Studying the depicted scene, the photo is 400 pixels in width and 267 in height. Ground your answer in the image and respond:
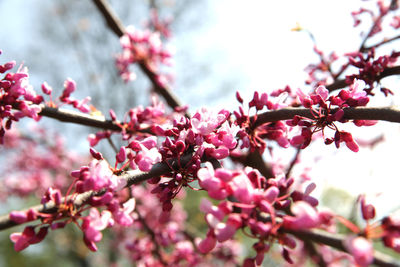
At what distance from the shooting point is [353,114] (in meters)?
1.31

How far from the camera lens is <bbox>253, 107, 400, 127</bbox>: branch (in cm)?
120

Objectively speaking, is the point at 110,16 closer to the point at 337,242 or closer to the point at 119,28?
the point at 119,28

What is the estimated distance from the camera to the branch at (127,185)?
1119 mm

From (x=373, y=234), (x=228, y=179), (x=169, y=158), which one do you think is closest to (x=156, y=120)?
(x=169, y=158)

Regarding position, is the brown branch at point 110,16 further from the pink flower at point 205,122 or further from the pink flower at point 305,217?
the pink flower at point 305,217

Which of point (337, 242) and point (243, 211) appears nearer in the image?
point (337, 242)

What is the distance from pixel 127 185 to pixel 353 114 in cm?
110

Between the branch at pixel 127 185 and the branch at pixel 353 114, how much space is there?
492 millimetres

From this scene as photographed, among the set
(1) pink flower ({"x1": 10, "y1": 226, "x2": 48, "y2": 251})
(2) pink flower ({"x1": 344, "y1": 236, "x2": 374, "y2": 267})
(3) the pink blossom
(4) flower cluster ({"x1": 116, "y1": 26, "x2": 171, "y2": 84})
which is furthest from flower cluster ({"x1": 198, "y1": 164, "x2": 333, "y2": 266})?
(4) flower cluster ({"x1": 116, "y1": 26, "x2": 171, "y2": 84})

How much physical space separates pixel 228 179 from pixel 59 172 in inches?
327

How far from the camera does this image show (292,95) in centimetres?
210

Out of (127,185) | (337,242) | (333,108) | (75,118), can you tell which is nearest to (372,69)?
(333,108)

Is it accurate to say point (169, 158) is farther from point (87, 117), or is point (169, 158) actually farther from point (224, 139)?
point (87, 117)

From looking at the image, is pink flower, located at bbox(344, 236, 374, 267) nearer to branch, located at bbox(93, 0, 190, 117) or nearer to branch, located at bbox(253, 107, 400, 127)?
branch, located at bbox(253, 107, 400, 127)
